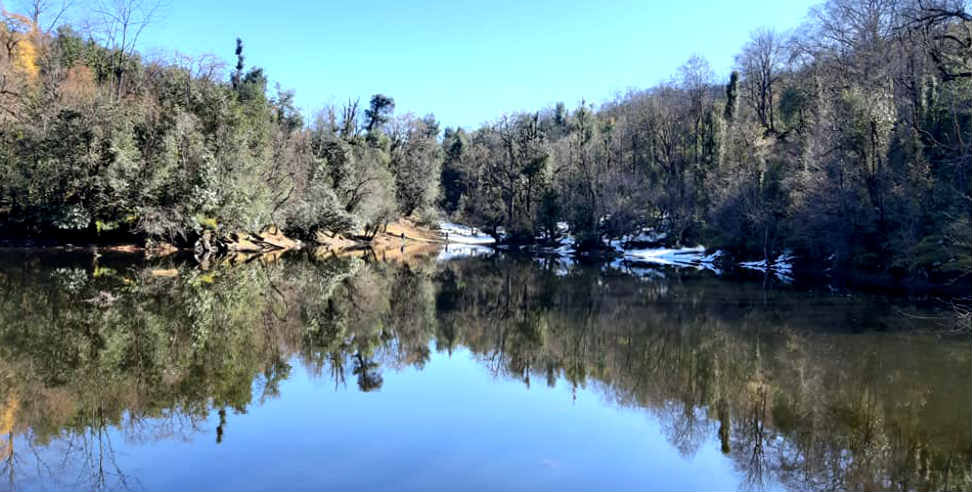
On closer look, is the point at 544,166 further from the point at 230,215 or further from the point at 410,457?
the point at 410,457

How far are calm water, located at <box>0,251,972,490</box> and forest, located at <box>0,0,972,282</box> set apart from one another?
6.84 meters

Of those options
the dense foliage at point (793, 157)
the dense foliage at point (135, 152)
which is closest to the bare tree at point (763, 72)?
the dense foliage at point (793, 157)

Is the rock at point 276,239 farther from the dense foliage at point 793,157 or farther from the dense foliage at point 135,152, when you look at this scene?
the dense foliage at point 793,157

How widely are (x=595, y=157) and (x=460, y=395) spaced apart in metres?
42.2

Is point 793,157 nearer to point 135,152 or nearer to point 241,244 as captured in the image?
point 241,244

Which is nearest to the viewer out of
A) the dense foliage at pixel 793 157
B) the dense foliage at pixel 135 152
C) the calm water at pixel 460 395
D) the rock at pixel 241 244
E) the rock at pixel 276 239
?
the calm water at pixel 460 395

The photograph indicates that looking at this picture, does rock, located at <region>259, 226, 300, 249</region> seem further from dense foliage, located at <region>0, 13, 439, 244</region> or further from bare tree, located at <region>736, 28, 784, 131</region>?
bare tree, located at <region>736, 28, 784, 131</region>

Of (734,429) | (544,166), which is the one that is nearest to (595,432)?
(734,429)

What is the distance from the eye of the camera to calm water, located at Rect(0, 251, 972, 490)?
6363 mm

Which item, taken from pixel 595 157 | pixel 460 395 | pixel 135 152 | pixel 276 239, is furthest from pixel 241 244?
pixel 460 395

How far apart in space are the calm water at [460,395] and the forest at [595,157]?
22.5 ft

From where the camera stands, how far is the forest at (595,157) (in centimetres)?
2408

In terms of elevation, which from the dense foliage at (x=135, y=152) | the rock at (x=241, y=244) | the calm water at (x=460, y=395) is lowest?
Answer: the calm water at (x=460, y=395)

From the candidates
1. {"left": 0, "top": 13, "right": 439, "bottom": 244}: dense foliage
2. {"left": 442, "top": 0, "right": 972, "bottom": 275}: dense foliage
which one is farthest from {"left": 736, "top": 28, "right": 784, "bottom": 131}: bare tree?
{"left": 0, "top": 13, "right": 439, "bottom": 244}: dense foliage
